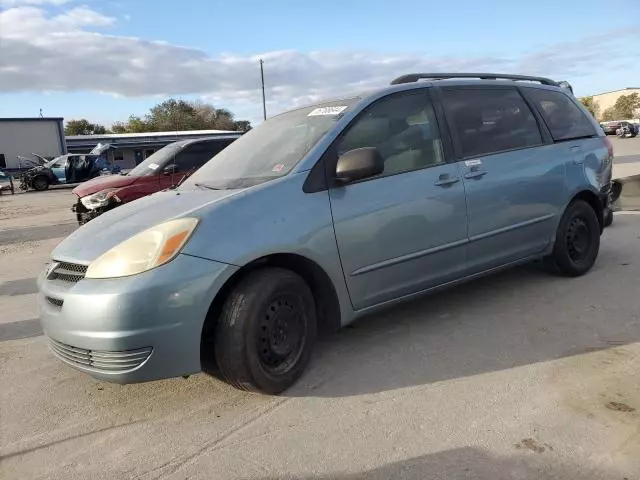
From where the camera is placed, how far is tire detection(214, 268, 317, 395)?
3004 millimetres

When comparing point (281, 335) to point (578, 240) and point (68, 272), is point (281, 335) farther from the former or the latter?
point (578, 240)

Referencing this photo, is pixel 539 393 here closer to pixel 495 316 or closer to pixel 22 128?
pixel 495 316

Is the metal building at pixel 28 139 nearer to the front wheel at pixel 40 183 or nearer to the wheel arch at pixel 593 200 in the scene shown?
the front wheel at pixel 40 183

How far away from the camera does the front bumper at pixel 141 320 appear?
277cm

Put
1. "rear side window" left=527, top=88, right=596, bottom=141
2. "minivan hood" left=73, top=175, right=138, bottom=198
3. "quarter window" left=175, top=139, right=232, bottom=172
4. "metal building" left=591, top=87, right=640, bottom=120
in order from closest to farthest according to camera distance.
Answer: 1. "rear side window" left=527, top=88, right=596, bottom=141
2. "minivan hood" left=73, top=175, right=138, bottom=198
3. "quarter window" left=175, top=139, right=232, bottom=172
4. "metal building" left=591, top=87, right=640, bottom=120

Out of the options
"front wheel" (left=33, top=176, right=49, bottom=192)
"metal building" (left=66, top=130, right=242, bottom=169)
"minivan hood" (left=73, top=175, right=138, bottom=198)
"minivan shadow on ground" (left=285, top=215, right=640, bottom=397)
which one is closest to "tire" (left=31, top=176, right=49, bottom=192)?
"front wheel" (left=33, top=176, right=49, bottom=192)

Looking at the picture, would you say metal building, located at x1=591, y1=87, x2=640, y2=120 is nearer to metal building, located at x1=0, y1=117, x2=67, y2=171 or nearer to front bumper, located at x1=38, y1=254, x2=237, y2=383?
metal building, located at x1=0, y1=117, x2=67, y2=171

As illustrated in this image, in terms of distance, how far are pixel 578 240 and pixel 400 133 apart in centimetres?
232

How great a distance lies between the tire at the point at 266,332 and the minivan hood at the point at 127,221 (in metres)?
0.55

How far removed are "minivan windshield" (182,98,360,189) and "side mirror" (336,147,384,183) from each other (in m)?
0.27

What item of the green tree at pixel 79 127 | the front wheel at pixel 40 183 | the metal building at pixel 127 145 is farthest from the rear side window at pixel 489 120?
the green tree at pixel 79 127

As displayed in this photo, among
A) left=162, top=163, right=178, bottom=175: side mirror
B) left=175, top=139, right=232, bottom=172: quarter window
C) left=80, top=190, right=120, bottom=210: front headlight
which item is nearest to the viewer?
left=80, top=190, right=120, bottom=210: front headlight

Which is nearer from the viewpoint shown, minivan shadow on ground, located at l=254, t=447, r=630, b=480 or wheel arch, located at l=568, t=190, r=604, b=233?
minivan shadow on ground, located at l=254, t=447, r=630, b=480

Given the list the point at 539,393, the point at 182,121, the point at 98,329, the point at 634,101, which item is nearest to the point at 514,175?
the point at 539,393
